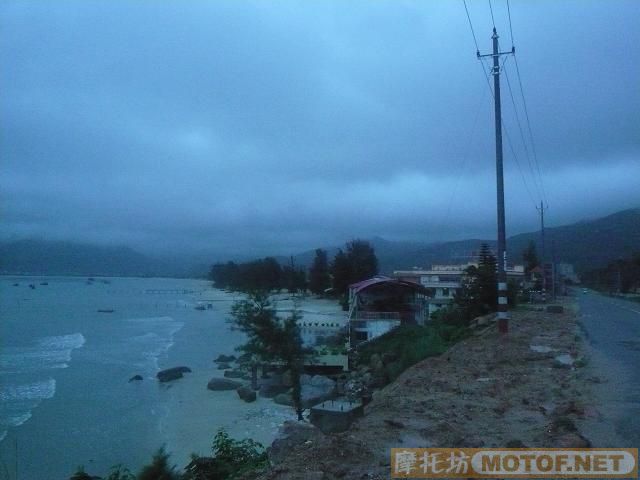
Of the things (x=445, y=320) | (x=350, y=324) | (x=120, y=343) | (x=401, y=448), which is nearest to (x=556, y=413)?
(x=401, y=448)

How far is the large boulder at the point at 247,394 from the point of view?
2333 cm

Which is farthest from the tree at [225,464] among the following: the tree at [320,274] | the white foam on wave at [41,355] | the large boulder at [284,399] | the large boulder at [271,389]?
the tree at [320,274]

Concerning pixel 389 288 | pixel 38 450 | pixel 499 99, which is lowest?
pixel 38 450

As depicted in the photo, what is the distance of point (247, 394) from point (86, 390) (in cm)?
937

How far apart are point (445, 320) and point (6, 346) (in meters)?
34.3

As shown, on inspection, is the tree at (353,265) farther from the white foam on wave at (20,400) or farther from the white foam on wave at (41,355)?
the white foam on wave at (20,400)

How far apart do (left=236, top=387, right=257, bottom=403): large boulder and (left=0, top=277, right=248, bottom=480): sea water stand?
3.29m

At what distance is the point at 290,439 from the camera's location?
23.2 ft

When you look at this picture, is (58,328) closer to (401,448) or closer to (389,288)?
(389,288)

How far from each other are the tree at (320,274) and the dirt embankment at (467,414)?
7273 centimetres

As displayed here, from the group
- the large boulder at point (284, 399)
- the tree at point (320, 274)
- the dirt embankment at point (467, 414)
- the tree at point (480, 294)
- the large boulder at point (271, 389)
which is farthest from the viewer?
the tree at point (320, 274)

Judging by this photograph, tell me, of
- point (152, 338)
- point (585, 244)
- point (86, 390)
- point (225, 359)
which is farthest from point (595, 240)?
point (86, 390)

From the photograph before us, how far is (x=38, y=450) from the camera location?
59.9ft

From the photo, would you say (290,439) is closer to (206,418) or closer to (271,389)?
(206,418)
